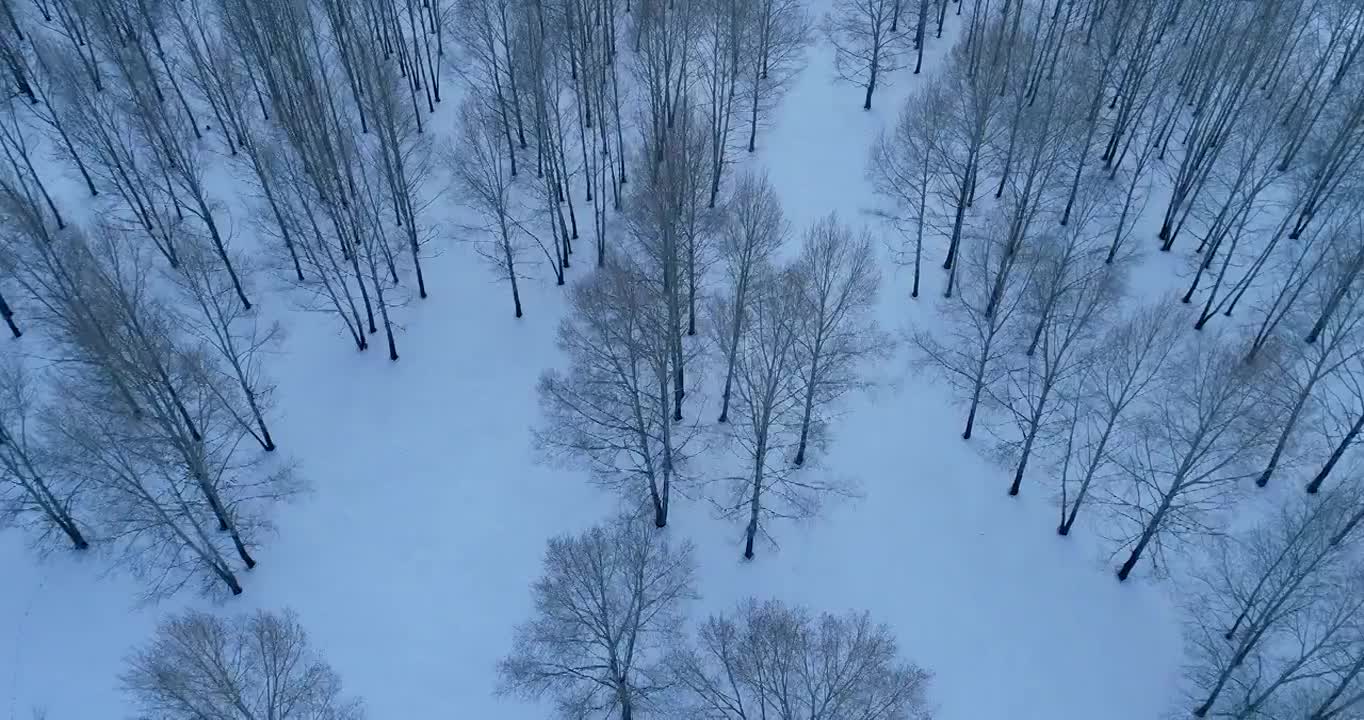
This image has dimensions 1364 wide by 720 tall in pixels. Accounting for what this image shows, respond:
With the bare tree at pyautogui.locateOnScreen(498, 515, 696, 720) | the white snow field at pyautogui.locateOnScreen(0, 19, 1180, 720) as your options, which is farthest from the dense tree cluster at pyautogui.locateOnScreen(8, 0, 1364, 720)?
the white snow field at pyautogui.locateOnScreen(0, 19, 1180, 720)

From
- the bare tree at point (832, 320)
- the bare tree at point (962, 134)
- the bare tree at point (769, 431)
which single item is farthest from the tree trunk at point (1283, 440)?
the bare tree at point (769, 431)

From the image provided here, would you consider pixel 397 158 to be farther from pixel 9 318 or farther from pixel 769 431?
pixel 769 431

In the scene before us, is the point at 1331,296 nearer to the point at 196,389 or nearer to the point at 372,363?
the point at 372,363

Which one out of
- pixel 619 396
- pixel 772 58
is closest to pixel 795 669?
pixel 619 396

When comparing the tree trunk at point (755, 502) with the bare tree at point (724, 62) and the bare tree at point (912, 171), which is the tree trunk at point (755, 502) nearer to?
the bare tree at point (912, 171)

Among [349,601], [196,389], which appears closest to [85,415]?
[196,389]

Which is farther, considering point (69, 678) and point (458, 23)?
point (458, 23)

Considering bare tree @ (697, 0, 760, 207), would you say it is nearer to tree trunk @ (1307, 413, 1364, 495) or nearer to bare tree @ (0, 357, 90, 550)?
tree trunk @ (1307, 413, 1364, 495)
